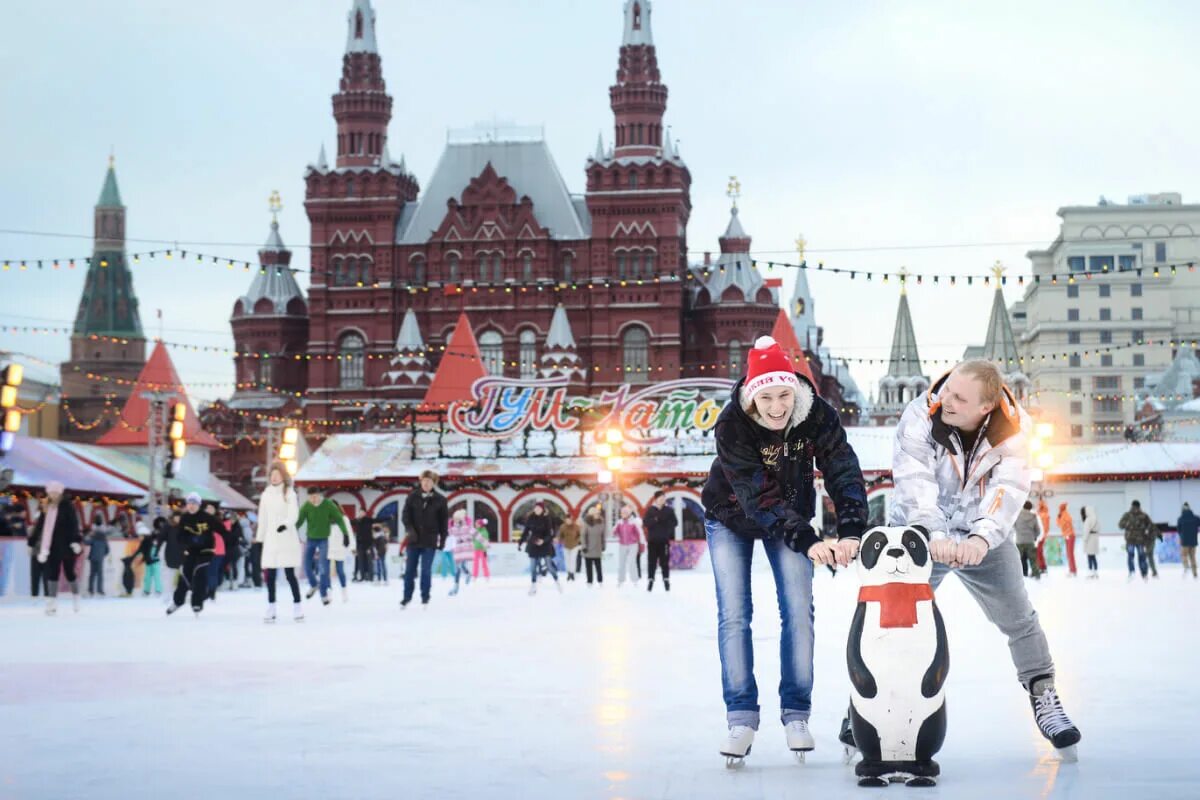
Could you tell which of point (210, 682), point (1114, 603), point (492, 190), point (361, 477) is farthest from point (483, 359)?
point (210, 682)

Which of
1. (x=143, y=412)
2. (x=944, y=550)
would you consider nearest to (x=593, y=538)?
(x=944, y=550)

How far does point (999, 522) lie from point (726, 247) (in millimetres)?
75103

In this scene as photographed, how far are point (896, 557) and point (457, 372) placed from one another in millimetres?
57089

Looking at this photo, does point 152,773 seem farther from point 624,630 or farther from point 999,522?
point 624,630

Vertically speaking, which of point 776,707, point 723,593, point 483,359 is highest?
point 483,359

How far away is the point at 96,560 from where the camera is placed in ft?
76.7

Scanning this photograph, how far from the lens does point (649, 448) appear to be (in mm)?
47469

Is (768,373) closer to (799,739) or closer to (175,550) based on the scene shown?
(799,739)

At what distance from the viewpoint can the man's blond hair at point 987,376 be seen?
5.29m

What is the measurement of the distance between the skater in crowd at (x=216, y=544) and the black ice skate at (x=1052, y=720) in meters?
11.2

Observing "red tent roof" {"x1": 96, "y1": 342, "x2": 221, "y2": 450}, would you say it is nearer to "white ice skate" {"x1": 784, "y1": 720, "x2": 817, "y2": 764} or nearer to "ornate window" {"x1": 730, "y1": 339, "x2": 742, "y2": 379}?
"ornate window" {"x1": 730, "y1": 339, "x2": 742, "y2": 379}

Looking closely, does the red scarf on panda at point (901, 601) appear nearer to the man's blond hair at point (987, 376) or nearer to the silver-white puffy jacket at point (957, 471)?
the silver-white puffy jacket at point (957, 471)

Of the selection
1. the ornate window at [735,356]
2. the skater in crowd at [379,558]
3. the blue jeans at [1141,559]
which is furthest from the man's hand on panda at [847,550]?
the ornate window at [735,356]

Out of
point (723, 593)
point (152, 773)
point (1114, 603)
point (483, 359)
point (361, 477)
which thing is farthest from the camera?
point (483, 359)
